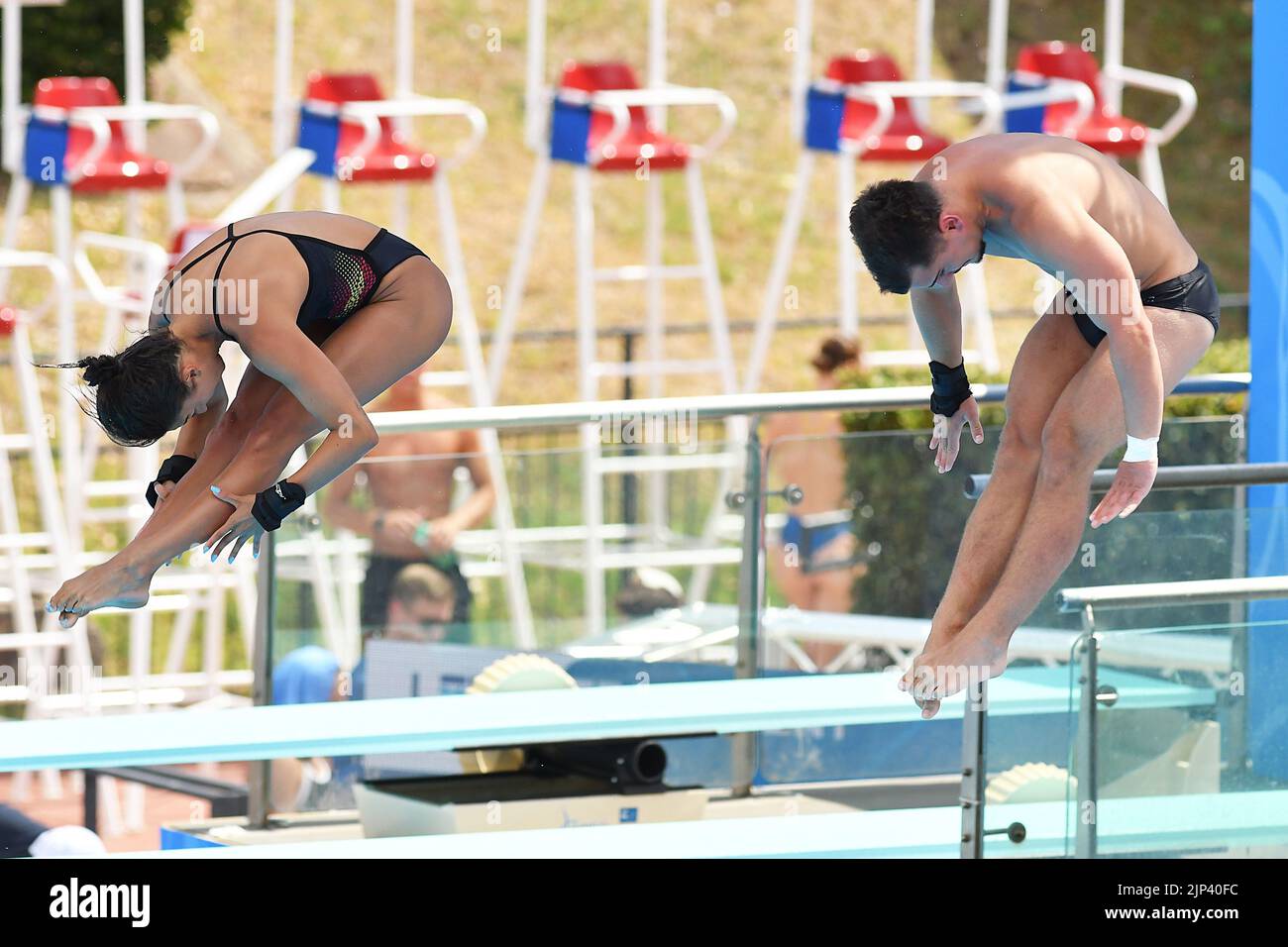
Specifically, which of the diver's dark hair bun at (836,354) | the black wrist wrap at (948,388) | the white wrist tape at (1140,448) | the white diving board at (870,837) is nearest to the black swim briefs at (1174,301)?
the white wrist tape at (1140,448)

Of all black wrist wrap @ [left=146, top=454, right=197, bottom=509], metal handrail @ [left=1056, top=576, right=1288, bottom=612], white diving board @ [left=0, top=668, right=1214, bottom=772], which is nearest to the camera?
metal handrail @ [left=1056, top=576, right=1288, bottom=612]

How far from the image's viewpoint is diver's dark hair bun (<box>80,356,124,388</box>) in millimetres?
4234

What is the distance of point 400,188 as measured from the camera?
914 centimetres

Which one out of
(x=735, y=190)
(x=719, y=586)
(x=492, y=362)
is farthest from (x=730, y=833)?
(x=735, y=190)

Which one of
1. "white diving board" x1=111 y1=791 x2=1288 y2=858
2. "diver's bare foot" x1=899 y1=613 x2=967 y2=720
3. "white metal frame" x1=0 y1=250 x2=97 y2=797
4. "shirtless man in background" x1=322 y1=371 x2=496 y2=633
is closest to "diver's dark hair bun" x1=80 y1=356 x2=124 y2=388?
"white diving board" x1=111 y1=791 x2=1288 y2=858

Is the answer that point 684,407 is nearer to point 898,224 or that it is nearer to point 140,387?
point 898,224

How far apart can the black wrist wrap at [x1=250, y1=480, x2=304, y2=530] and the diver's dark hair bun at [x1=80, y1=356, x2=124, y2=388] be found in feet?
1.49

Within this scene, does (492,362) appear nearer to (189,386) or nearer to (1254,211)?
(1254,211)

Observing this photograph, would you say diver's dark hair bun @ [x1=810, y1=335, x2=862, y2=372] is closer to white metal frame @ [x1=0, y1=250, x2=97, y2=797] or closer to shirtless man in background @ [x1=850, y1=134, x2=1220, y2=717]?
white metal frame @ [x1=0, y1=250, x2=97, y2=797]

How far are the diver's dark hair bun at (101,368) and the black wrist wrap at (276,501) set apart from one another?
45 cm

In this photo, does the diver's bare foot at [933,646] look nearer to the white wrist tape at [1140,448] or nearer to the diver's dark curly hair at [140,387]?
the white wrist tape at [1140,448]

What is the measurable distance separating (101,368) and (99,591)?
61 cm

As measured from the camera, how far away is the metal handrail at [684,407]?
19.7ft
